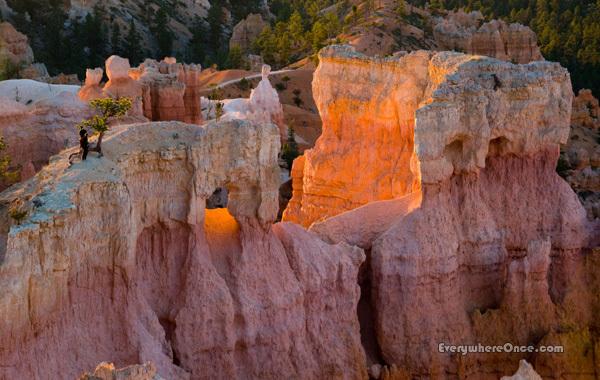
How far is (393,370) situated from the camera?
19516 millimetres

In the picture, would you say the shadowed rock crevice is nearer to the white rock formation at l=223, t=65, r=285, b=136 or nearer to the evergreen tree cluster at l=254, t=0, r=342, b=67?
the white rock formation at l=223, t=65, r=285, b=136

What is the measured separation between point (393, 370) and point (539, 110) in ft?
21.3

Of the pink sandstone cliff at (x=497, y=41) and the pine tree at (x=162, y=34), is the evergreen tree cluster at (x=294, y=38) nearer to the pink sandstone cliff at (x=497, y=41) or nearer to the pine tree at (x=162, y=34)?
the pine tree at (x=162, y=34)

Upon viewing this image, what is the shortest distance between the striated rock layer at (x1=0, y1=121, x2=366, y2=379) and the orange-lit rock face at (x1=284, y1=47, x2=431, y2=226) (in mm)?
5311

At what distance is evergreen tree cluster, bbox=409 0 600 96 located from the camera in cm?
6719

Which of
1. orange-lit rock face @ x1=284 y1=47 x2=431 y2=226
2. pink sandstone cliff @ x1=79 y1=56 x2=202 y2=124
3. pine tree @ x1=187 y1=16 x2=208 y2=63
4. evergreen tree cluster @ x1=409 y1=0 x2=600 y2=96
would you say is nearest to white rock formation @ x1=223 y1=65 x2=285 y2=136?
pink sandstone cliff @ x1=79 y1=56 x2=202 y2=124

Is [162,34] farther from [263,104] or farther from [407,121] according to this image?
[407,121]

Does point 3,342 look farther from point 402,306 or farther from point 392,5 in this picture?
point 392,5

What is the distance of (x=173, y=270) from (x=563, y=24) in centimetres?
6403

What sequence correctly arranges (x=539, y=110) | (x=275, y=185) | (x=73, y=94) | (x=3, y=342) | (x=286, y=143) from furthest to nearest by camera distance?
(x=286, y=143), (x=73, y=94), (x=539, y=110), (x=275, y=185), (x=3, y=342)

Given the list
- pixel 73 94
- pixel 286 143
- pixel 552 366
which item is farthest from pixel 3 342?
pixel 286 143

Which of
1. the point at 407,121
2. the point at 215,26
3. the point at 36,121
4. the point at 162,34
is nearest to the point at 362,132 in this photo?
the point at 407,121

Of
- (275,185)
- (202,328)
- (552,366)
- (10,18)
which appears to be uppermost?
(10,18)

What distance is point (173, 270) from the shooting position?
17.3m
